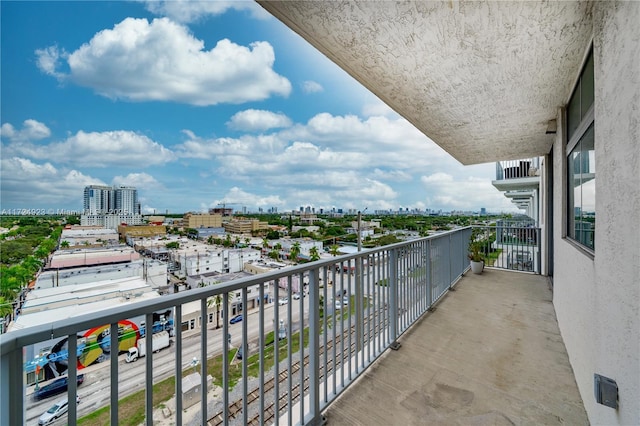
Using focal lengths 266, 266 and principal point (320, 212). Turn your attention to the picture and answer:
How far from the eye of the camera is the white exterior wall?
1.10 m

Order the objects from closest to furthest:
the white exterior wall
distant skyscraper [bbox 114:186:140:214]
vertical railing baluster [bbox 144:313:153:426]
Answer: vertical railing baluster [bbox 144:313:153:426]
the white exterior wall
distant skyscraper [bbox 114:186:140:214]

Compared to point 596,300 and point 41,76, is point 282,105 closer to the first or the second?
point 41,76

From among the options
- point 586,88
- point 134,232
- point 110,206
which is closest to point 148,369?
point 586,88

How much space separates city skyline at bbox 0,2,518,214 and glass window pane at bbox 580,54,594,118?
1868 mm

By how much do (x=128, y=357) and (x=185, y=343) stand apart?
0.63 ft

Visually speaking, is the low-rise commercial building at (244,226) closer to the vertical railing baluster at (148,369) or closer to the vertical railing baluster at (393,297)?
the vertical railing baluster at (393,297)

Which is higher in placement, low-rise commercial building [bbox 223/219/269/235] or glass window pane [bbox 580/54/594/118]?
glass window pane [bbox 580/54/594/118]

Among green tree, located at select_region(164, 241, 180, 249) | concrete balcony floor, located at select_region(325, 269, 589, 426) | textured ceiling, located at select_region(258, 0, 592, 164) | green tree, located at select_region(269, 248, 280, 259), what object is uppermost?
textured ceiling, located at select_region(258, 0, 592, 164)

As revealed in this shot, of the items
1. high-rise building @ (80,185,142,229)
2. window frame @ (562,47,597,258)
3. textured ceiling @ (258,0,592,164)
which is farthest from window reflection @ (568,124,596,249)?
high-rise building @ (80,185,142,229)

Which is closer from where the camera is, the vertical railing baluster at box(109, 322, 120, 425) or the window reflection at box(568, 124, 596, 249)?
the vertical railing baluster at box(109, 322, 120, 425)

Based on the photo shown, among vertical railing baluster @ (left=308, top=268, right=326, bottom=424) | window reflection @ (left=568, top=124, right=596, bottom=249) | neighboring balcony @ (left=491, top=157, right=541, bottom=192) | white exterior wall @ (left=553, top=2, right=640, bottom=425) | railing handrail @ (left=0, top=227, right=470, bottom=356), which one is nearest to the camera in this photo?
railing handrail @ (left=0, top=227, right=470, bottom=356)

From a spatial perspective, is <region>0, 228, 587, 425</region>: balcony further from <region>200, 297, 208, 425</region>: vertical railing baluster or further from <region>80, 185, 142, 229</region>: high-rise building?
<region>80, 185, 142, 229</region>: high-rise building

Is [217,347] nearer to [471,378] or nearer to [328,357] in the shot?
[328,357]

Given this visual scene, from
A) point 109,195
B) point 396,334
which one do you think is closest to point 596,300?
point 396,334
